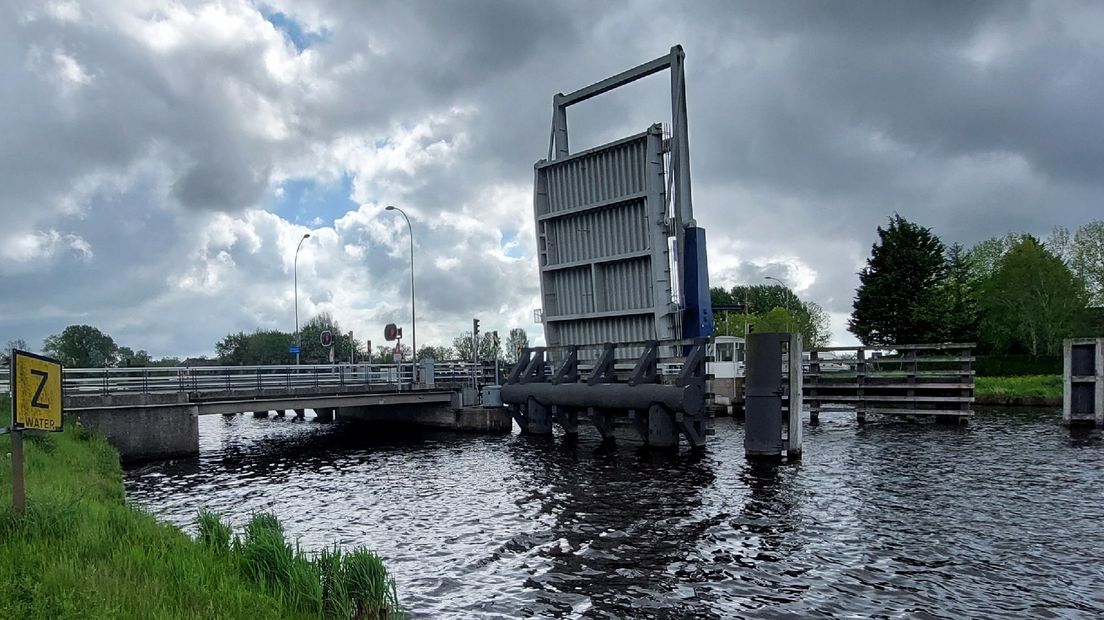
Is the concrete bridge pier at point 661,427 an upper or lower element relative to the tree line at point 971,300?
lower

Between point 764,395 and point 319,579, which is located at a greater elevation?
point 764,395

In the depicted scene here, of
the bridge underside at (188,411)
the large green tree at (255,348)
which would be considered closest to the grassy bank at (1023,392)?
the bridge underside at (188,411)

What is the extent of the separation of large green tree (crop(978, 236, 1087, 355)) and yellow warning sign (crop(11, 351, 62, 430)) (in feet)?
166

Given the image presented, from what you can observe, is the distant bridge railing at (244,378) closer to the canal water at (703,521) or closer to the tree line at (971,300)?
the canal water at (703,521)

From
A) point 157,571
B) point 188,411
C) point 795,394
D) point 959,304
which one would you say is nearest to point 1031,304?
point 959,304

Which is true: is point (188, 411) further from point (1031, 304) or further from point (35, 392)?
point (1031, 304)

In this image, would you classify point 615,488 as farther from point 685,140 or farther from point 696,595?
point 685,140

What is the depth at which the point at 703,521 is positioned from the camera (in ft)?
36.5

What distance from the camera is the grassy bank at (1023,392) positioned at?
3158 cm

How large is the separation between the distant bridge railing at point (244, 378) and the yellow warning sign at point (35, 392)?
47.3 ft

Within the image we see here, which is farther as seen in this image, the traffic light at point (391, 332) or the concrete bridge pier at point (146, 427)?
the traffic light at point (391, 332)

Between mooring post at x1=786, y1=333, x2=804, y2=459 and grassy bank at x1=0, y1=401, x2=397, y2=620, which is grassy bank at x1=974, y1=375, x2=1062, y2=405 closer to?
mooring post at x1=786, y1=333, x2=804, y2=459

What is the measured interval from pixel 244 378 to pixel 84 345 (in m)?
91.3

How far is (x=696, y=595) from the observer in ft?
25.4
